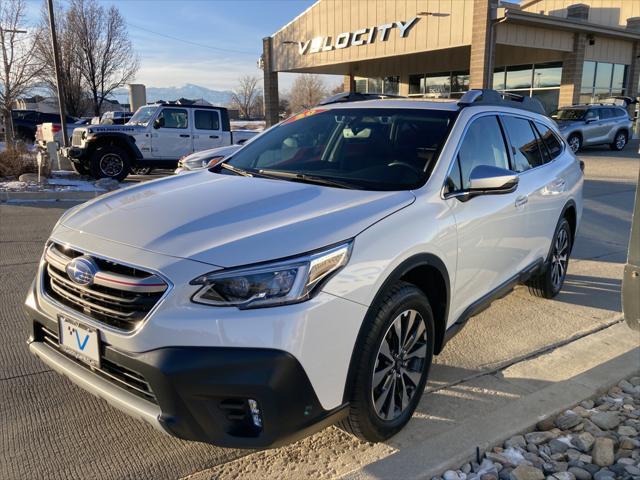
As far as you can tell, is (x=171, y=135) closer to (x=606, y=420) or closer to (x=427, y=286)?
(x=427, y=286)

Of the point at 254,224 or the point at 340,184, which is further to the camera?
the point at 340,184

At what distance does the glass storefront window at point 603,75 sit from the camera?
2249 cm

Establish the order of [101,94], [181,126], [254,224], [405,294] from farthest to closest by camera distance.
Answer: [101,94]
[181,126]
[405,294]
[254,224]

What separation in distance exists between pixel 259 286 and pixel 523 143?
10.5 feet

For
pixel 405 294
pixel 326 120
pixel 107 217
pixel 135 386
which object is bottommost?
pixel 135 386

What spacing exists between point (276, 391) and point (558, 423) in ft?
5.97

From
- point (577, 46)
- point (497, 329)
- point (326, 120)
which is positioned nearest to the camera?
point (326, 120)

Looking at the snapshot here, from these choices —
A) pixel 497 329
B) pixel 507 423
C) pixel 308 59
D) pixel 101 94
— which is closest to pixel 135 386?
pixel 507 423

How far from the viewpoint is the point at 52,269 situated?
2.73m

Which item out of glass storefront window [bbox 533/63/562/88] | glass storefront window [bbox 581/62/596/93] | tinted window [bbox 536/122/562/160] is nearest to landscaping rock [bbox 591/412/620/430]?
tinted window [bbox 536/122/562/160]

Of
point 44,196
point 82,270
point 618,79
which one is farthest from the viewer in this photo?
point 618,79

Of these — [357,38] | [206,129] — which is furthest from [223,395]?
[357,38]

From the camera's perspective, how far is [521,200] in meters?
4.06

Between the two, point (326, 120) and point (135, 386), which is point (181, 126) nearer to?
point (326, 120)
